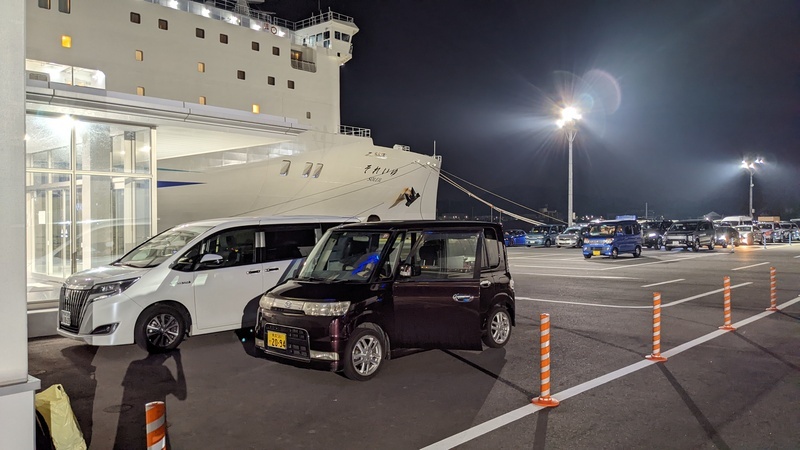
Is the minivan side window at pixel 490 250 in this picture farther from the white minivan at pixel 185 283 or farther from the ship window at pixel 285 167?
the ship window at pixel 285 167

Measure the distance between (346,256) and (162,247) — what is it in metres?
3.37

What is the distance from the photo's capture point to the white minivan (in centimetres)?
696

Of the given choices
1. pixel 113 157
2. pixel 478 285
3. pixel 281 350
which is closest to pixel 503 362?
pixel 478 285

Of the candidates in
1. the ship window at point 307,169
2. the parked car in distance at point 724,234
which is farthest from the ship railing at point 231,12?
the parked car in distance at point 724,234

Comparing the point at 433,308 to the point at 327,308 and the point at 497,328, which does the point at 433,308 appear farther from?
the point at 497,328

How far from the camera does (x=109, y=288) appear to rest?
6.98 m

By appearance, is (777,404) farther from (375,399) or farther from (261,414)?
(261,414)

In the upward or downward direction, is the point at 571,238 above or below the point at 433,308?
above

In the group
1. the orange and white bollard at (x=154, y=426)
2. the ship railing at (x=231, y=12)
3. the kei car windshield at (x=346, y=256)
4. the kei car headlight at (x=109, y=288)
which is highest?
the ship railing at (x=231, y=12)

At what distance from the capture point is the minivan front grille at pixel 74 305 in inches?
275

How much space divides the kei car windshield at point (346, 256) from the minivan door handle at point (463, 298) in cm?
101

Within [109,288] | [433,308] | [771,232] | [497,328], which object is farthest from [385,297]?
[771,232]

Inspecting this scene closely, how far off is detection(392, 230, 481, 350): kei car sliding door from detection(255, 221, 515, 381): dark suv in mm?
12

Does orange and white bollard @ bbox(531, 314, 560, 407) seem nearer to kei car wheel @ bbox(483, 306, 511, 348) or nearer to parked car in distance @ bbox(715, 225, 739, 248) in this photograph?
kei car wheel @ bbox(483, 306, 511, 348)
